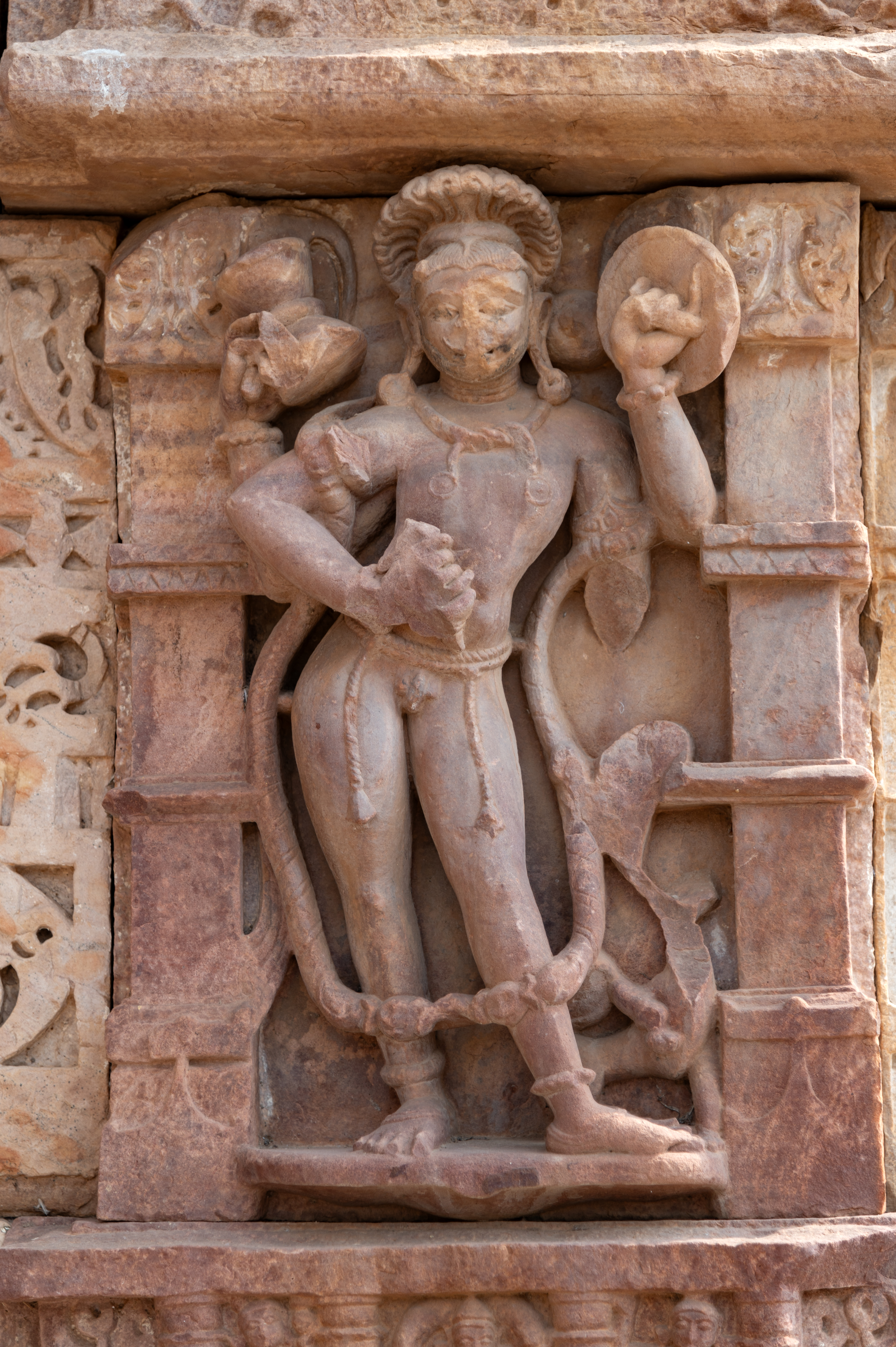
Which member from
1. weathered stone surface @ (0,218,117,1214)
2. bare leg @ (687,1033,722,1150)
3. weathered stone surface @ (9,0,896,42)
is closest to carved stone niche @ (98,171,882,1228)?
bare leg @ (687,1033,722,1150)

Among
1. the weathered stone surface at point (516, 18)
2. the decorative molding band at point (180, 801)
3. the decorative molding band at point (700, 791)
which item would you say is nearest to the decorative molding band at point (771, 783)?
the decorative molding band at point (700, 791)

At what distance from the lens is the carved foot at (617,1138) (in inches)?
143

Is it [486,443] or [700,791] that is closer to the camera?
[700,791]

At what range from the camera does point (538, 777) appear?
4066 mm

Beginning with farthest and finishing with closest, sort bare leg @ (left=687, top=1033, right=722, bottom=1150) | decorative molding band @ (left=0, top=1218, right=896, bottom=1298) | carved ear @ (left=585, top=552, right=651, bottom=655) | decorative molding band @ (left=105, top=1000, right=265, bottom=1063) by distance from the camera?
1. carved ear @ (left=585, top=552, right=651, bottom=655)
2. decorative molding band @ (left=105, top=1000, right=265, bottom=1063)
3. bare leg @ (left=687, top=1033, right=722, bottom=1150)
4. decorative molding band @ (left=0, top=1218, right=896, bottom=1298)

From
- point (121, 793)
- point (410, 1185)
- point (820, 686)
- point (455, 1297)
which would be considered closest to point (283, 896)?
point (121, 793)

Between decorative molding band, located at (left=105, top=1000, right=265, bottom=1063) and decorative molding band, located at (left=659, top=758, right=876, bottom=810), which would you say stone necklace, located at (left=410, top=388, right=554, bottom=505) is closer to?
decorative molding band, located at (left=659, top=758, right=876, bottom=810)

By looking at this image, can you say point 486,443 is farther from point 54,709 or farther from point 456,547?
point 54,709

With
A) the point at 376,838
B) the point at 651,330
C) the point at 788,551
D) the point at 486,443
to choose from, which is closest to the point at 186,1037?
the point at 376,838

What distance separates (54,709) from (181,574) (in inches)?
20.8

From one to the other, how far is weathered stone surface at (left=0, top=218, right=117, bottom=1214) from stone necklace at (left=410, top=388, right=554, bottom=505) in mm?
961

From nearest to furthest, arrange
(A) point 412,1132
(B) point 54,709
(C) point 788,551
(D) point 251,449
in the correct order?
1. (A) point 412,1132
2. (C) point 788,551
3. (D) point 251,449
4. (B) point 54,709

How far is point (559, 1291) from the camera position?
359 centimetres

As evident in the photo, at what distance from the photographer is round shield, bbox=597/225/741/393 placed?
12.5ft
